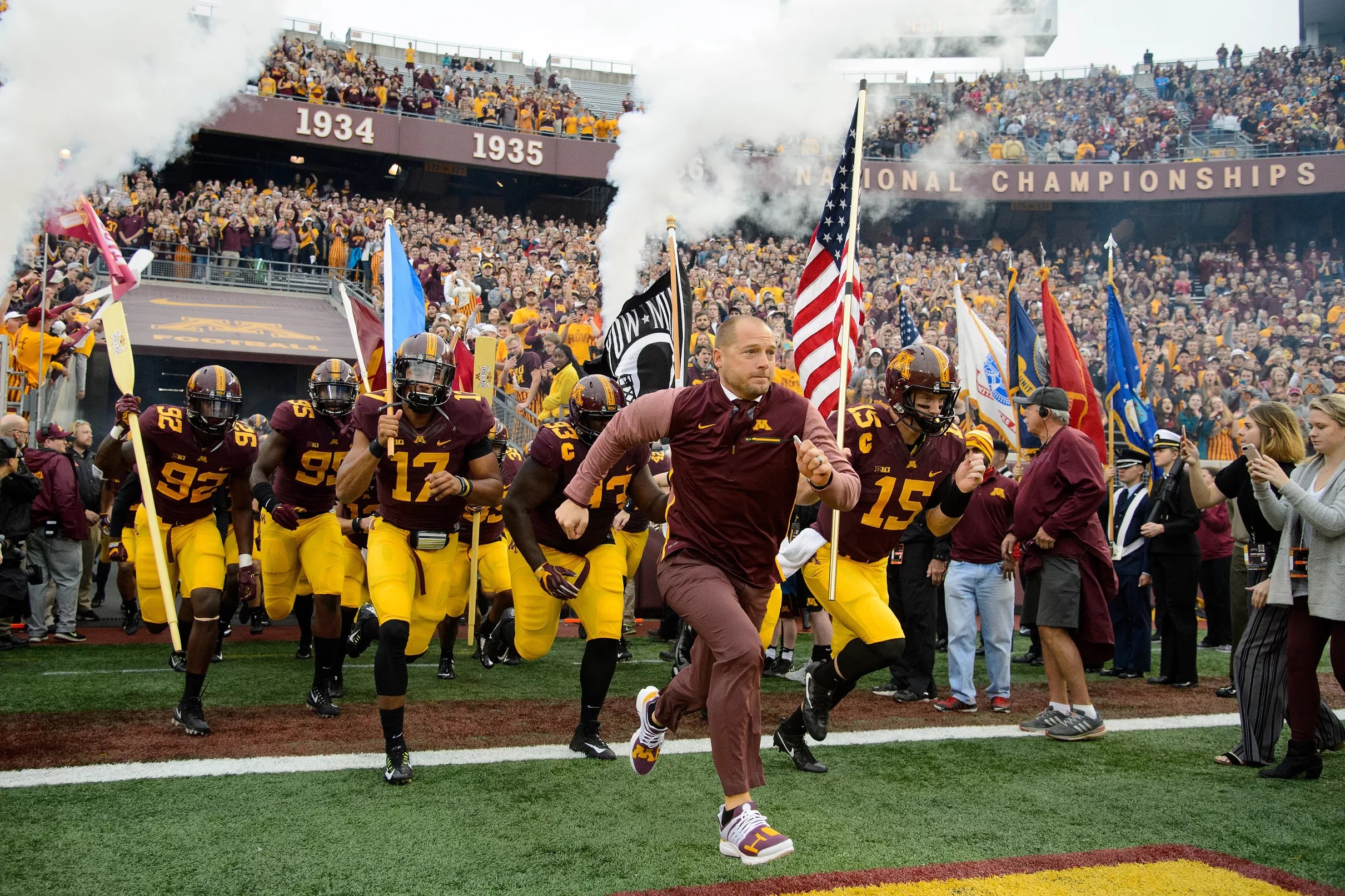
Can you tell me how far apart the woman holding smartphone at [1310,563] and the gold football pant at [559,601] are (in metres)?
3.28

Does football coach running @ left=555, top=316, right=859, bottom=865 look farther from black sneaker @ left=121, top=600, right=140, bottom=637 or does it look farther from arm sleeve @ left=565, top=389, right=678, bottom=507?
black sneaker @ left=121, top=600, right=140, bottom=637

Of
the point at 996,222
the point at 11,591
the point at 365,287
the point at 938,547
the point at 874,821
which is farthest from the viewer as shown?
the point at 996,222

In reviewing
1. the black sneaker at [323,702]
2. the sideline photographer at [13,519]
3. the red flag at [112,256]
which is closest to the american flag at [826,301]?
the black sneaker at [323,702]

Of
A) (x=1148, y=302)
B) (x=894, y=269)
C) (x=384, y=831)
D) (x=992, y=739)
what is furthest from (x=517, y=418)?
(x=1148, y=302)

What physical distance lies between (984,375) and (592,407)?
5948 millimetres

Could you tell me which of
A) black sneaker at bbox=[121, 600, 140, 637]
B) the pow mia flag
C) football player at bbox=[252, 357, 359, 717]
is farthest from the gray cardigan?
black sneaker at bbox=[121, 600, 140, 637]

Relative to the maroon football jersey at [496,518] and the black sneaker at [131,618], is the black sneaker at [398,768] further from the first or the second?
the black sneaker at [131,618]

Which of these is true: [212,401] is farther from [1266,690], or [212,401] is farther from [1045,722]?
[1266,690]

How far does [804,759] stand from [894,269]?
70.2 ft

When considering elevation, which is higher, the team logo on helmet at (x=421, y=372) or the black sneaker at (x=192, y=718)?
the team logo on helmet at (x=421, y=372)

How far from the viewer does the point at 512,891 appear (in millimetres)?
3607

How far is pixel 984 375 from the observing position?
10680mm

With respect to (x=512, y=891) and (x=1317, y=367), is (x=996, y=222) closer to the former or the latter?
(x=1317, y=367)

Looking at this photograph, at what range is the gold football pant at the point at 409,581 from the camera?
17.5 feet
